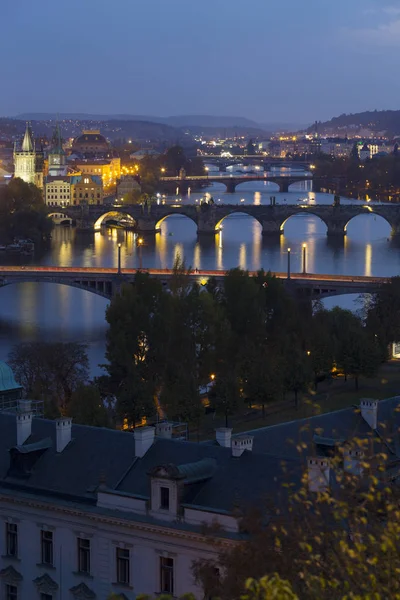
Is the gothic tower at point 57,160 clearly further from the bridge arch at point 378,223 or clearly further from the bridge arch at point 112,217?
the bridge arch at point 378,223

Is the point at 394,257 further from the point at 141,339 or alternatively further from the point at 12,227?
the point at 141,339

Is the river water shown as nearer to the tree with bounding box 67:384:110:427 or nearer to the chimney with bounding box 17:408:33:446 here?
the tree with bounding box 67:384:110:427

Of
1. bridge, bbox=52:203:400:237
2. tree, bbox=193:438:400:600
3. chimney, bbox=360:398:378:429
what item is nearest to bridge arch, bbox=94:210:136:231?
bridge, bbox=52:203:400:237

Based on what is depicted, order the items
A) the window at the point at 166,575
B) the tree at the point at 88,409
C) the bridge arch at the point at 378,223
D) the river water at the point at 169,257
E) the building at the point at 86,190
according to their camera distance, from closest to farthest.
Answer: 1. the window at the point at 166,575
2. the tree at the point at 88,409
3. the river water at the point at 169,257
4. the bridge arch at the point at 378,223
5. the building at the point at 86,190

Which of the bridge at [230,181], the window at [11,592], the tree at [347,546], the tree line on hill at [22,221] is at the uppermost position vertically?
the tree at [347,546]

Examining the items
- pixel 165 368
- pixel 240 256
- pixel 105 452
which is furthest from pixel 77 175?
pixel 105 452

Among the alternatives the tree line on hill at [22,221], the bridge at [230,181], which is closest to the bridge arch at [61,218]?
the tree line on hill at [22,221]
